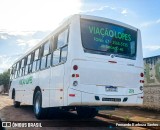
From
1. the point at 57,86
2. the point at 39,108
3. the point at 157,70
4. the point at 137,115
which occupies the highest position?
the point at 157,70

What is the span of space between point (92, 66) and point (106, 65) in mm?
566

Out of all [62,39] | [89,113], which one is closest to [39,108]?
[89,113]

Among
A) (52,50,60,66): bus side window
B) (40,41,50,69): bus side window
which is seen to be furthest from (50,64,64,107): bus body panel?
(40,41,50,69): bus side window

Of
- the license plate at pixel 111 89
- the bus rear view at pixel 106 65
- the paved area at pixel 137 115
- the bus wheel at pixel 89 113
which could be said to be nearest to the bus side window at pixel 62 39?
the bus rear view at pixel 106 65

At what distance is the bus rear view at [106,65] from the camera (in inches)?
311

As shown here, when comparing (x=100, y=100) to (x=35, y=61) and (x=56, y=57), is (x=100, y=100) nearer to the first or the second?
(x=56, y=57)

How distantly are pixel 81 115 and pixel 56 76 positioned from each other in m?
3.56

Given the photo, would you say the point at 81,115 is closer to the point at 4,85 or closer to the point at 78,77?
the point at 78,77

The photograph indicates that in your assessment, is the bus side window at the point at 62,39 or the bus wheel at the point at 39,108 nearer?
the bus side window at the point at 62,39

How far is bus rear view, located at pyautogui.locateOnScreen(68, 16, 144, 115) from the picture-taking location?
311 inches

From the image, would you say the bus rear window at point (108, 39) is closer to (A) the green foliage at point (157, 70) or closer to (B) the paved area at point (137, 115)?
(B) the paved area at point (137, 115)

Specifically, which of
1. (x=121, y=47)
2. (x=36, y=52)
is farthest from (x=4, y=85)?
(x=121, y=47)

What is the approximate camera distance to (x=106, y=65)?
27.6 feet

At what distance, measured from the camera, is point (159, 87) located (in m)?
14.4
